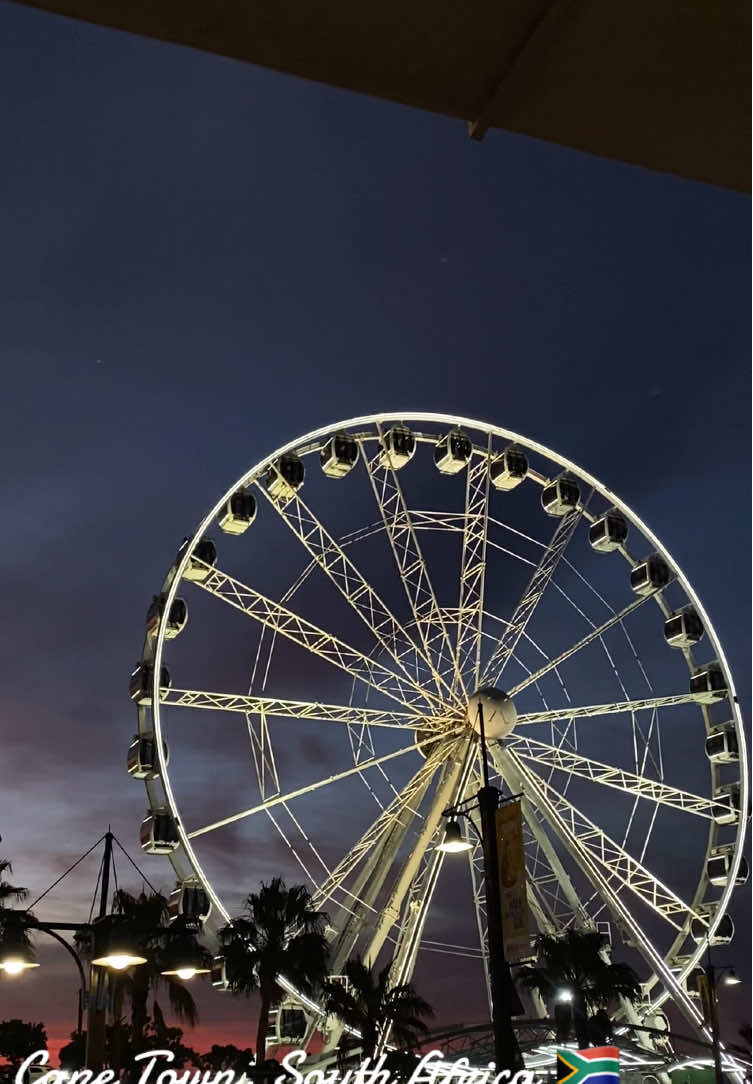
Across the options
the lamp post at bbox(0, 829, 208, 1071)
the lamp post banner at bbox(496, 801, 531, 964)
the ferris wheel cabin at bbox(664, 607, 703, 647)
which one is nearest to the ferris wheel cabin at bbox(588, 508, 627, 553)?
the ferris wheel cabin at bbox(664, 607, 703, 647)

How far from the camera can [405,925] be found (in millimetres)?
26500

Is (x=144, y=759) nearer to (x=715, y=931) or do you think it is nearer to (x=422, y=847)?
(x=422, y=847)

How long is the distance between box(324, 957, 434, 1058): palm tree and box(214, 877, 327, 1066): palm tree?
63cm

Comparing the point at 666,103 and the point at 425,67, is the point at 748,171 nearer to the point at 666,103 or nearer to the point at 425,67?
the point at 666,103

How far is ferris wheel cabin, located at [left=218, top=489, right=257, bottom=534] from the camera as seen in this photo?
26.8m

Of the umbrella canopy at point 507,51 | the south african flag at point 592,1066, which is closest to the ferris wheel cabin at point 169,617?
the south african flag at point 592,1066

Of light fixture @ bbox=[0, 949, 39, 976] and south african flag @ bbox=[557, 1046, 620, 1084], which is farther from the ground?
light fixture @ bbox=[0, 949, 39, 976]

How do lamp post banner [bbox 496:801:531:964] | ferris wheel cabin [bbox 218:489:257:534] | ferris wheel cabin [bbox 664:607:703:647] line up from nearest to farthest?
lamp post banner [bbox 496:801:531:964], ferris wheel cabin [bbox 218:489:257:534], ferris wheel cabin [bbox 664:607:703:647]

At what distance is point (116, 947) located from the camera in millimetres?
10023

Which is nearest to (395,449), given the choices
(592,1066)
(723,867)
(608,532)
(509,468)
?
(509,468)

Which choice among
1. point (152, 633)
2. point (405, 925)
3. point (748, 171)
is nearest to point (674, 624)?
point (405, 925)

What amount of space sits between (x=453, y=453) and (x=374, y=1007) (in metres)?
13.1

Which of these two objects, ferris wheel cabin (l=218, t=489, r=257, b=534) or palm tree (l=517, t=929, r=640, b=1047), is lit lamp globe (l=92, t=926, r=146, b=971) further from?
palm tree (l=517, t=929, r=640, b=1047)

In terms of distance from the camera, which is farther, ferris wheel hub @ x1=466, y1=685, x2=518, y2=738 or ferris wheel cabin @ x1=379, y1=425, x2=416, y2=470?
ferris wheel cabin @ x1=379, y1=425, x2=416, y2=470
